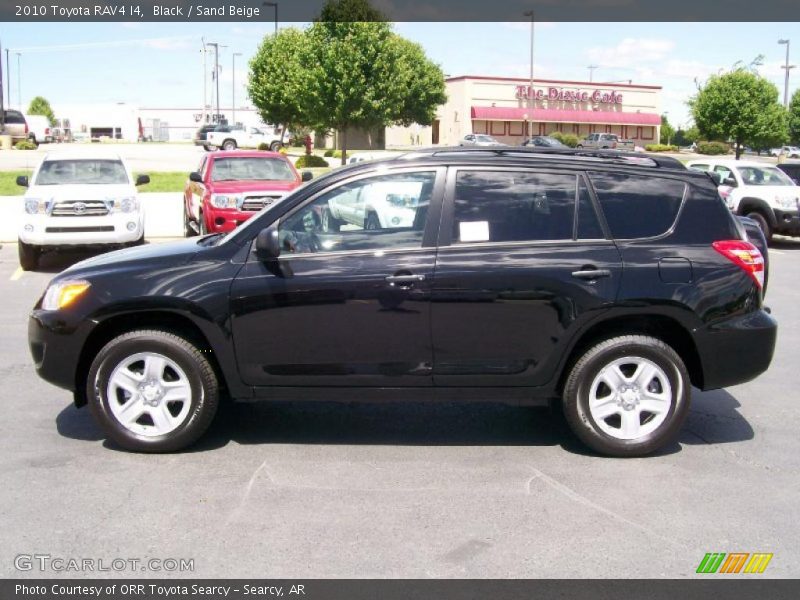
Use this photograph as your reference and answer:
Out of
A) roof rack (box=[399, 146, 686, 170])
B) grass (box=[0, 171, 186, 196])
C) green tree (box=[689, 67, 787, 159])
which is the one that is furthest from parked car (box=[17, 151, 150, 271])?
green tree (box=[689, 67, 787, 159])

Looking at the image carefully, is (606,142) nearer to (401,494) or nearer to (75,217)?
(75,217)

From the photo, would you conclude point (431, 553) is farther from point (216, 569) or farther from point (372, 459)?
point (372, 459)

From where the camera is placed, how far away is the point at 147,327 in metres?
5.59

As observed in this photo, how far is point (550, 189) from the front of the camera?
223 inches

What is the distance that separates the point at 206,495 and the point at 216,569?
36.1 inches

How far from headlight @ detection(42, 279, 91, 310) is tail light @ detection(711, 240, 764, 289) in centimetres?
393

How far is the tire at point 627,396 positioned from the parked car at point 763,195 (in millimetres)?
13207

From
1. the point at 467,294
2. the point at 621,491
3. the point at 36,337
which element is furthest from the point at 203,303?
the point at 621,491

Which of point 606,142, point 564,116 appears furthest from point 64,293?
point 564,116

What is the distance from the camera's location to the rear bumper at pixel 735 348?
5.53 metres

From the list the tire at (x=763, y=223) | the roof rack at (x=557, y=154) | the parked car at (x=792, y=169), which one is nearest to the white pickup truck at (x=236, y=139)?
the parked car at (x=792, y=169)

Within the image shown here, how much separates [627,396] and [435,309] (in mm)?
1313

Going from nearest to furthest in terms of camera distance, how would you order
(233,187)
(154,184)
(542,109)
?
(233,187)
(154,184)
(542,109)
